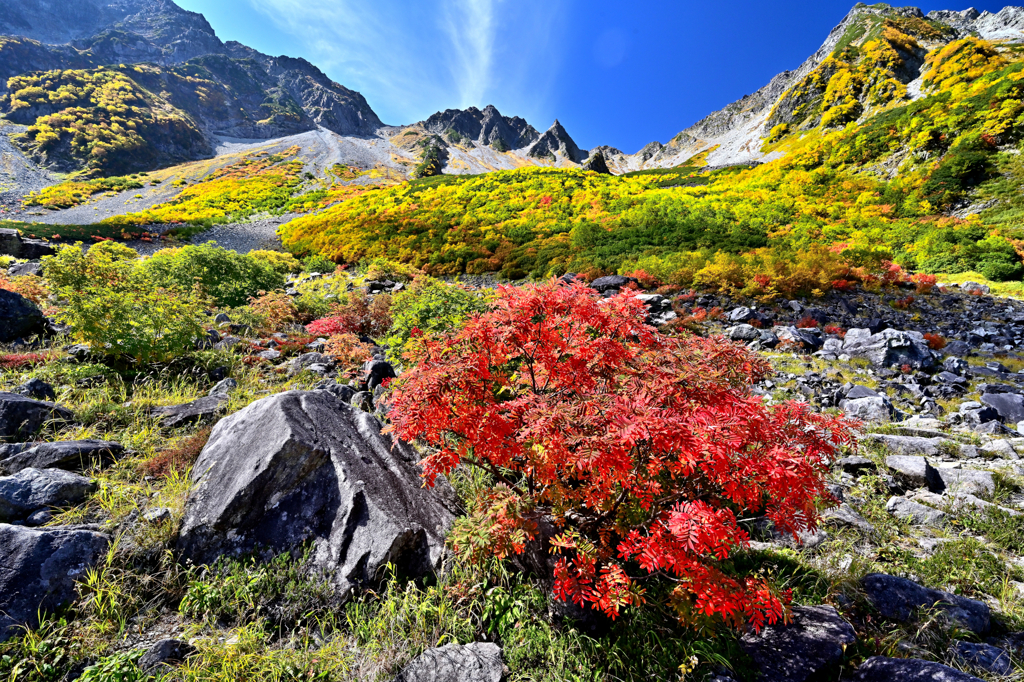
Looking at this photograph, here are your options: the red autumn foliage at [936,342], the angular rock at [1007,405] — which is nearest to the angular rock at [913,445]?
the angular rock at [1007,405]

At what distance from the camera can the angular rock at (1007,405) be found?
210 inches

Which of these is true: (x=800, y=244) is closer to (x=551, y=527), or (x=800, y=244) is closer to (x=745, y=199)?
(x=745, y=199)

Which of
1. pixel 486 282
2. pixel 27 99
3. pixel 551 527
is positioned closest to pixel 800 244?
pixel 486 282

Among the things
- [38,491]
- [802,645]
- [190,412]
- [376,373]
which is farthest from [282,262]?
[802,645]

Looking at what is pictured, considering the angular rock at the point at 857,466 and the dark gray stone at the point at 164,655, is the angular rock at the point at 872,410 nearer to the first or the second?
the angular rock at the point at 857,466

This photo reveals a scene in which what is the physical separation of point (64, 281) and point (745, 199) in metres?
27.7

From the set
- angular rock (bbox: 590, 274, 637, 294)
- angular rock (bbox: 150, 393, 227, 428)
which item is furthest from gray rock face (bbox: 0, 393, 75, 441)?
angular rock (bbox: 590, 274, 637, 294)

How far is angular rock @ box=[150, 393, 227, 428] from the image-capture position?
4.53m

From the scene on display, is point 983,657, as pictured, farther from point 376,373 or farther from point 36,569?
point 376,373

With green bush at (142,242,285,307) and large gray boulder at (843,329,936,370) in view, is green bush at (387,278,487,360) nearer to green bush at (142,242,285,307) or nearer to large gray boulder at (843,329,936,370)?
green bush at (142,242,285,307)

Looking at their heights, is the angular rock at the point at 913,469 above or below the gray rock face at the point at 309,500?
above

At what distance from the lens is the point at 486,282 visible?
14.9 metres

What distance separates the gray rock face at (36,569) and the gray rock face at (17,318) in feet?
21.9

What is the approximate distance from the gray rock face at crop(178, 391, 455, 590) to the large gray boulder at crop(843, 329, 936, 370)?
29.1 feet
